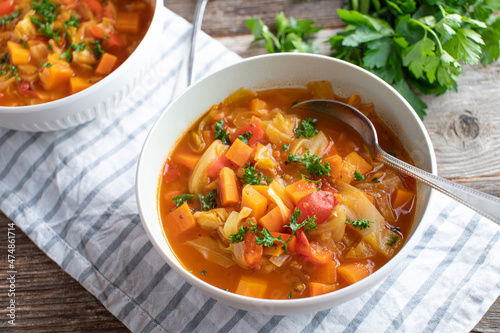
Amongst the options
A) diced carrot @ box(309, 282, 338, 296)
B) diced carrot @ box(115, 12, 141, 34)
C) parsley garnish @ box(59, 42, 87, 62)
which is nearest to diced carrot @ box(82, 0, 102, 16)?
diced carrot @ box(115, 12, 141, 34)

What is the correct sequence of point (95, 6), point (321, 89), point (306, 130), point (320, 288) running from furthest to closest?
→ 1. point (95, 6)
2. point (321, 89)
3. point (306, 130)
4. point (320, 288)

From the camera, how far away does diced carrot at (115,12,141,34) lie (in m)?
3.51

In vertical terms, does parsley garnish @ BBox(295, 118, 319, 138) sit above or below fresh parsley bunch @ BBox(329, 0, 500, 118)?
below

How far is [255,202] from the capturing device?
2443 millimetres

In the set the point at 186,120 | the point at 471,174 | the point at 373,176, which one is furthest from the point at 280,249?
the point at 471,174

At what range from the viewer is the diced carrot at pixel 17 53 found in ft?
10.8

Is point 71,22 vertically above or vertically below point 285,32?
above

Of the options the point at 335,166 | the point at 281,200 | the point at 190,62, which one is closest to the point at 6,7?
the point at 190,62

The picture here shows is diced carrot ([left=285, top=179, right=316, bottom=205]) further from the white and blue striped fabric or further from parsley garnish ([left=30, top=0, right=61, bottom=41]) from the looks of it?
parsley garnish ([left=30, top=0, right=61, bottom=41])

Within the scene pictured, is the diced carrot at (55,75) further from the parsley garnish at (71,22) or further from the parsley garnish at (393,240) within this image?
the parsley garnish at (393,240)

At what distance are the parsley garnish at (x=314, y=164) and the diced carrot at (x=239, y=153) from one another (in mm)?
254

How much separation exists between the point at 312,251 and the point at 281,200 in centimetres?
32

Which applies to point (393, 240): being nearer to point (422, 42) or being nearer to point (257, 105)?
point (257, 105)

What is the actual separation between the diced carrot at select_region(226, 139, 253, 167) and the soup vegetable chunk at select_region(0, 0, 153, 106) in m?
1.28
